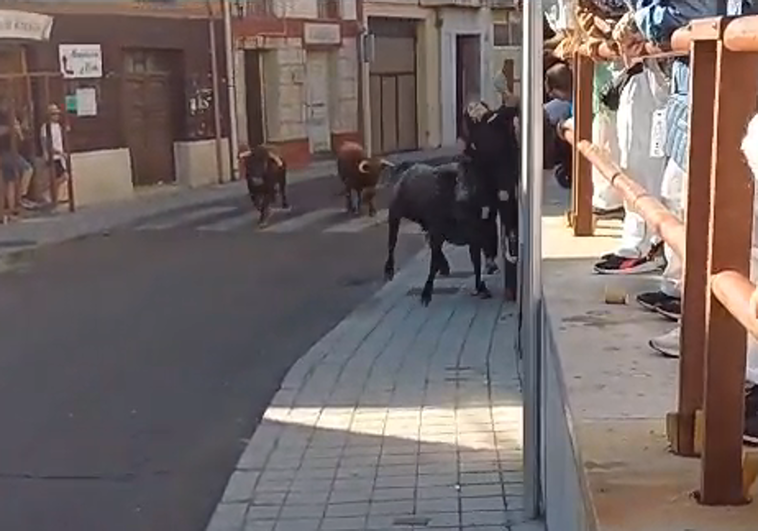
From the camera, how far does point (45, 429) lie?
6.98 m

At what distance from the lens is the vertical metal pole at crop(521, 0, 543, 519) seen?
485 cm

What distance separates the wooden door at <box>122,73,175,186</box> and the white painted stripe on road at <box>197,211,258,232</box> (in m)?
4.62

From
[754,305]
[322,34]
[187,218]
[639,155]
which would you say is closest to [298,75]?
[322,34]

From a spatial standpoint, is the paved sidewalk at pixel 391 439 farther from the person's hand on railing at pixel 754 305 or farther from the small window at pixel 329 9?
the small window at pixel 329 9

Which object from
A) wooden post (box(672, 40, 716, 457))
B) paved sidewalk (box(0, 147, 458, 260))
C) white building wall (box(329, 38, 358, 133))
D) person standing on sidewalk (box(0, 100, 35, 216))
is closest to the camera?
wooden post (box(672, 40, 716, 457))

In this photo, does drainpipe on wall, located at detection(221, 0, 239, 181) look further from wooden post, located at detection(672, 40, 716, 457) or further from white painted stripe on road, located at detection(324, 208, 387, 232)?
wooden post, located at detection(672, 40, 716, 457)

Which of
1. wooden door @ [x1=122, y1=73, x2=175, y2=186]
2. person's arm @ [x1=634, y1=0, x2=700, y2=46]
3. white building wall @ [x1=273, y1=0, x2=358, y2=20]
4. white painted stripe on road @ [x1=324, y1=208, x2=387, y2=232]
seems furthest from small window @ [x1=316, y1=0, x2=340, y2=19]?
person's arm @ [x1=634, y1=0, x2=700, y2=46]

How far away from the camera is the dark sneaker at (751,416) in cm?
265

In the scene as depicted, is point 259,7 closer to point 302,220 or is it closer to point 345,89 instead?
point 345,89

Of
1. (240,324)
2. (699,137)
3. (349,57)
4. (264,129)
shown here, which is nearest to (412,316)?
(240,324)

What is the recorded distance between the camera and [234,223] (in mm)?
17938

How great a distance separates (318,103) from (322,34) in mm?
1590

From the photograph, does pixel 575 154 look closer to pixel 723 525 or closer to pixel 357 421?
pixel 357 421

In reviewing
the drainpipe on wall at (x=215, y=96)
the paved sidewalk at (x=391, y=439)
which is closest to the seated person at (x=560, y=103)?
the paved sidewalk at (x=391, y=439)
